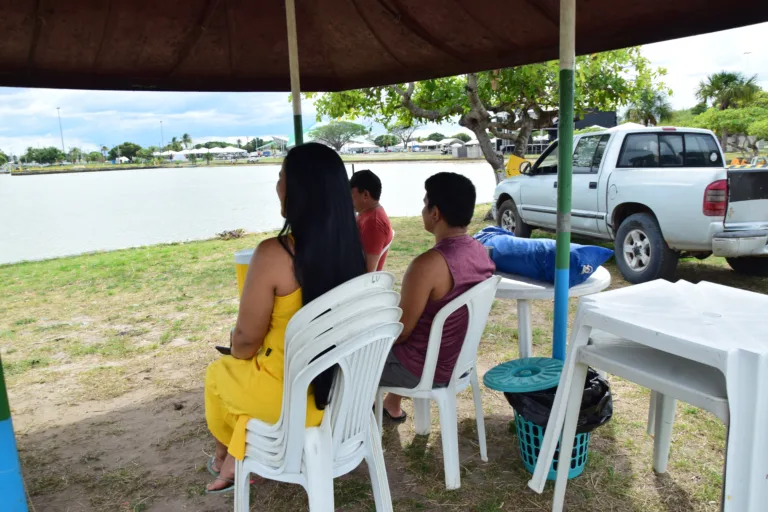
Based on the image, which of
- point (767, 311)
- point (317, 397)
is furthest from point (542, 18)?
point (317, 397)

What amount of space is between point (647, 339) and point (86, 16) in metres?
3.45

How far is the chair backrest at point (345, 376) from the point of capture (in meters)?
1.72

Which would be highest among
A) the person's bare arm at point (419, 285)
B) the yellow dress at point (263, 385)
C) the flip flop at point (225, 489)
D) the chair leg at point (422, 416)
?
the person's bare arm at point (419, 285)

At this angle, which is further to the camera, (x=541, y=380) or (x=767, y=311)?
(x=541, y=380)

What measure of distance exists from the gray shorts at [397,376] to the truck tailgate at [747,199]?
4.74 meters

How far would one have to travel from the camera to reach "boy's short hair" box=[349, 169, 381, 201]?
3828 mm

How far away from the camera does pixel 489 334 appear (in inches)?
192

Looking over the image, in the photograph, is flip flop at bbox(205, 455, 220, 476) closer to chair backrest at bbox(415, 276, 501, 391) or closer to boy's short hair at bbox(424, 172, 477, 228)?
chair backrest at bbox(415, 276, 501, 391)

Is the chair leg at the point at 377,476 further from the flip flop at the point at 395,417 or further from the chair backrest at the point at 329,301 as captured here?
the flip flop at the point at 395,417

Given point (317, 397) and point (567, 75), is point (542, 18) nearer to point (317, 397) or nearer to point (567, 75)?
point (567, 75)

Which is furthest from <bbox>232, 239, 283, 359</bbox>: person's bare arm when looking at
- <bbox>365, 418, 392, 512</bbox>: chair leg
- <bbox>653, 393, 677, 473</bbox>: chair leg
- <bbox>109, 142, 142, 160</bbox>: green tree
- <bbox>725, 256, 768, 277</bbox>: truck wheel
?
<bbox>109, 142, 142, 160</bbox>: green tree

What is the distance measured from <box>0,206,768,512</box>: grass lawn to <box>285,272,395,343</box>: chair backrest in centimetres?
→ 122

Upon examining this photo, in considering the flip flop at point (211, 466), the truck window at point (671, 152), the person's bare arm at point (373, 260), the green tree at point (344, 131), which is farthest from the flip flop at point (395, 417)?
the green tree at point (344, 131)

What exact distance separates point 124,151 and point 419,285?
94450 millimetres
